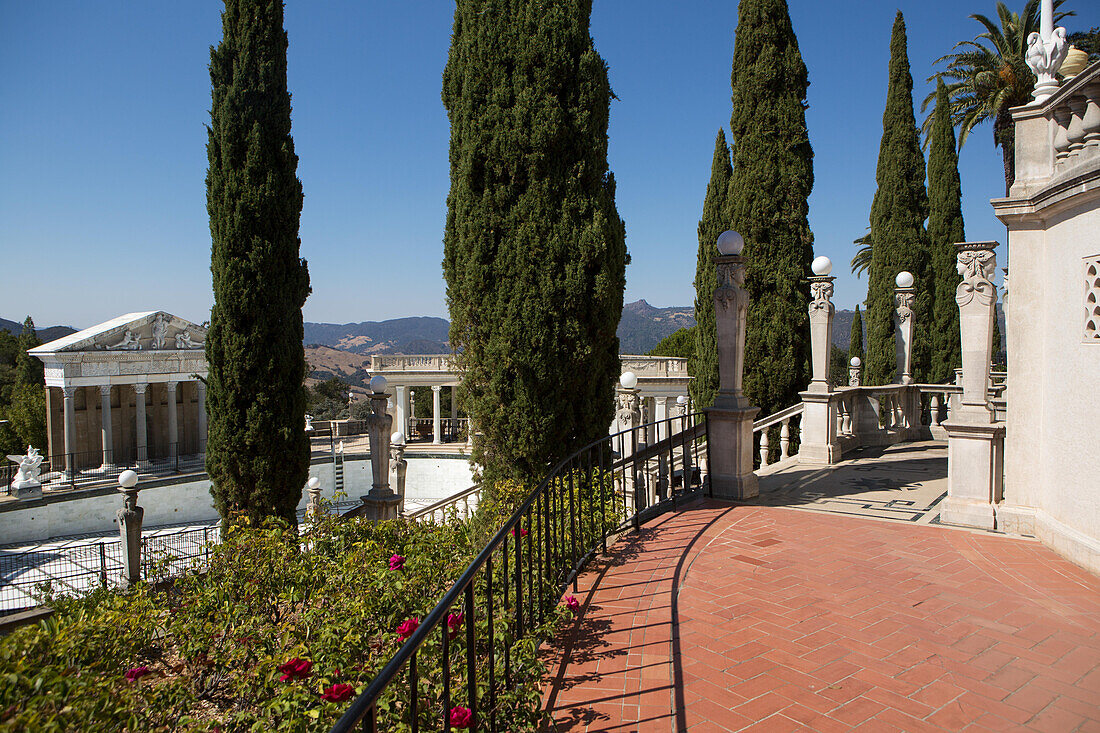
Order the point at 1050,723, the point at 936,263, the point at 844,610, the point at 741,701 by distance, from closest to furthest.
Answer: the point at 1050,723, the point at 741,701, the point at 844,610, the point at 936,263

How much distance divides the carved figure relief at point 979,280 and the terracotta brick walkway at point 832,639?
2.44 m

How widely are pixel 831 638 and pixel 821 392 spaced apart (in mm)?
7228

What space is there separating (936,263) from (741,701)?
20964 mm

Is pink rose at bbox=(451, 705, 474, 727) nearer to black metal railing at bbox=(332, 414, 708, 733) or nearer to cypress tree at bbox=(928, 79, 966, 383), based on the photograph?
black metal railing at bbox=(332, 414, 708, 733)

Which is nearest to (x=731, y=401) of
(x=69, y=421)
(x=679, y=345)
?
(x=69, y=421)

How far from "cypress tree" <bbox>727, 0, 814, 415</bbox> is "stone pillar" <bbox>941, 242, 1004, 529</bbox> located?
22.8ft

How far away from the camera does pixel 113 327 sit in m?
28.9

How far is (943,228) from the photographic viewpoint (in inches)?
778

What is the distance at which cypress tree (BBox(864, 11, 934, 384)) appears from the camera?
59.9ft

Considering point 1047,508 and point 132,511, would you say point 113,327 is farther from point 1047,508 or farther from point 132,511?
point 1047,508

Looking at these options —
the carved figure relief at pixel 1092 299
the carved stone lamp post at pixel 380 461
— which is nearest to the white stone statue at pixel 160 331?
the carved stone lamp post at pixel 380 461

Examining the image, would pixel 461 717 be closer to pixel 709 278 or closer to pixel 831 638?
pixel 831 638

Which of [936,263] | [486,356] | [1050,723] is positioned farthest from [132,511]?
[936,263]

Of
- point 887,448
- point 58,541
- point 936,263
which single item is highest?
point 936,263
